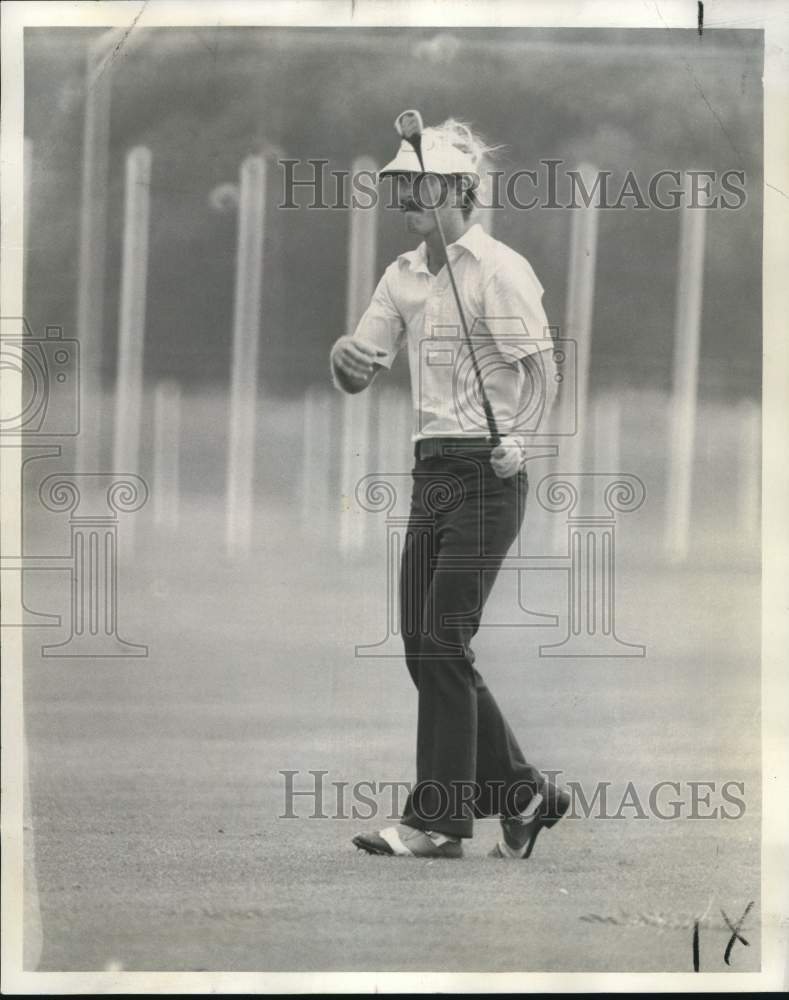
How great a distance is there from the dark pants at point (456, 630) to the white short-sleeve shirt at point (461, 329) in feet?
0.35

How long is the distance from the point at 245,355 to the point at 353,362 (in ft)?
0.92

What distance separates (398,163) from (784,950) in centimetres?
226

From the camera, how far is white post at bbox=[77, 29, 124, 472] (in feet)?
12.2

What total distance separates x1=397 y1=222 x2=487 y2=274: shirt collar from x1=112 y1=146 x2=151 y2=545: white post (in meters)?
0.67

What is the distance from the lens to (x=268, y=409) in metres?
3.73

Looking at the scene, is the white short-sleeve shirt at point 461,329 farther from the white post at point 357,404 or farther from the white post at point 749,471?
the white post at point 749,471

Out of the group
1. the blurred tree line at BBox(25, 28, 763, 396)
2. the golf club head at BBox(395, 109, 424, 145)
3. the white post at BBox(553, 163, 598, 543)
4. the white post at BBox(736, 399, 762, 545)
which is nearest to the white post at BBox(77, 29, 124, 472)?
the blurred tree line at BBox(25, 28, 763, 396)

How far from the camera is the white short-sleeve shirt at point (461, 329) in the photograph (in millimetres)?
3703

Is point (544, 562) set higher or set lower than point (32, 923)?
higher

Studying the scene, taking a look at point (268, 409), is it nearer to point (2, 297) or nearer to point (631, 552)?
point (2, 297)

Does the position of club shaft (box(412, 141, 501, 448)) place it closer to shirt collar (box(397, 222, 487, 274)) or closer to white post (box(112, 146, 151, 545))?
shirt collar (box(397, 222, 487, 274))

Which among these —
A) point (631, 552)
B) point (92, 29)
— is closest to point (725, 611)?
point (631, 552)

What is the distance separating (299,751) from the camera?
3729mm

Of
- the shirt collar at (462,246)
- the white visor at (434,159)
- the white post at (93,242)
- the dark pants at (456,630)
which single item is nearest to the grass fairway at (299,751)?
the dark pants at (456,630)
